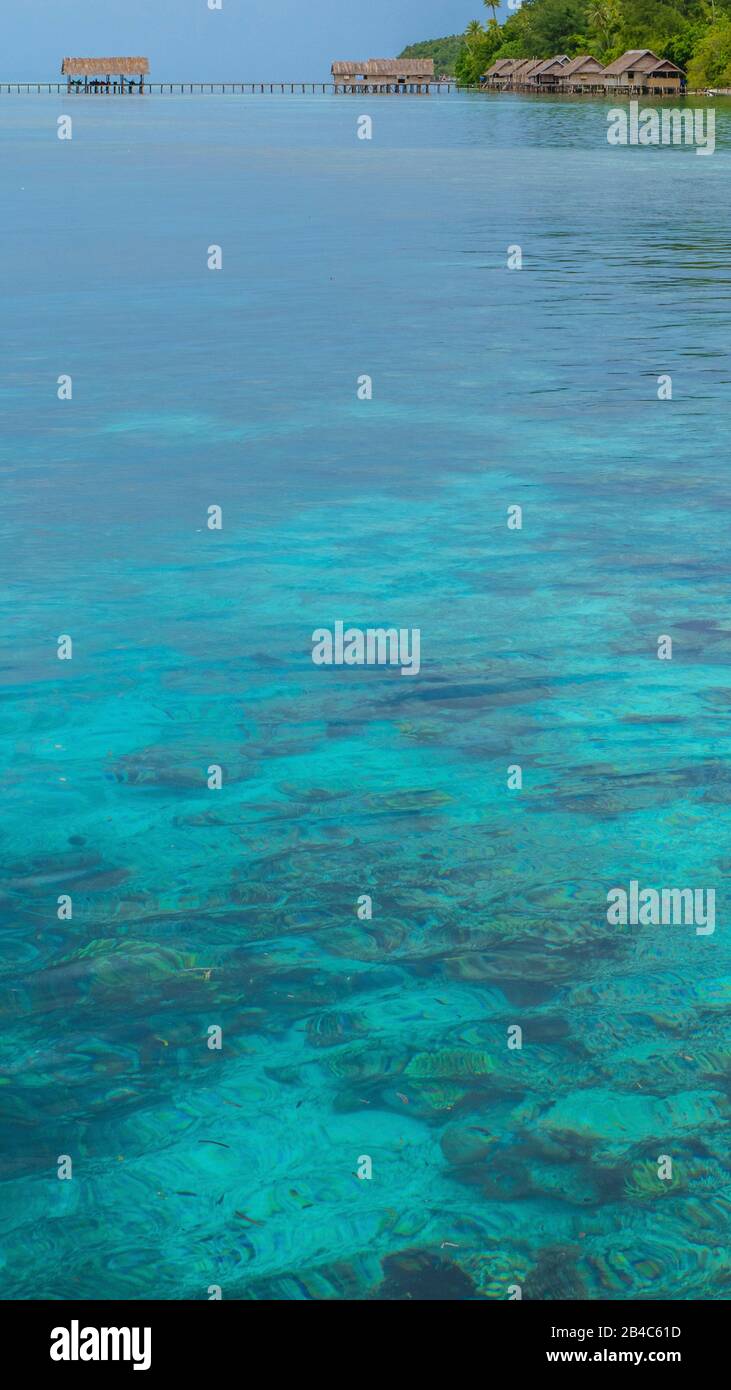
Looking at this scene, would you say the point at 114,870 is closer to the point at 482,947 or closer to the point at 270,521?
the point at 482,947

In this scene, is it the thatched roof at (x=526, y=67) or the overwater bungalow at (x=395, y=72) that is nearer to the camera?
the thatched roof at (x=526, y=67)

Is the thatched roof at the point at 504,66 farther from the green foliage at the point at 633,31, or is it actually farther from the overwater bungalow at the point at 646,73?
the overwater bungalow at the point at 646,73

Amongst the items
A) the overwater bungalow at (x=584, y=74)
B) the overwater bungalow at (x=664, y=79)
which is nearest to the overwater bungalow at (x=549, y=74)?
the overwater bungalow at (x=584, y=74)

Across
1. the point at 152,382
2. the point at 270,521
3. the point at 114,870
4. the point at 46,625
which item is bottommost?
the point at 114,870

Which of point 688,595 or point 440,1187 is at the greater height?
point 688,595

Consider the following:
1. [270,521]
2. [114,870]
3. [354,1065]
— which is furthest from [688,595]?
[354,1065]

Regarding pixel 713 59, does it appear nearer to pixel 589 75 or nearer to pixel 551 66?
pixel 589 75

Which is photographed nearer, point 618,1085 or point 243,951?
point 618,1085
